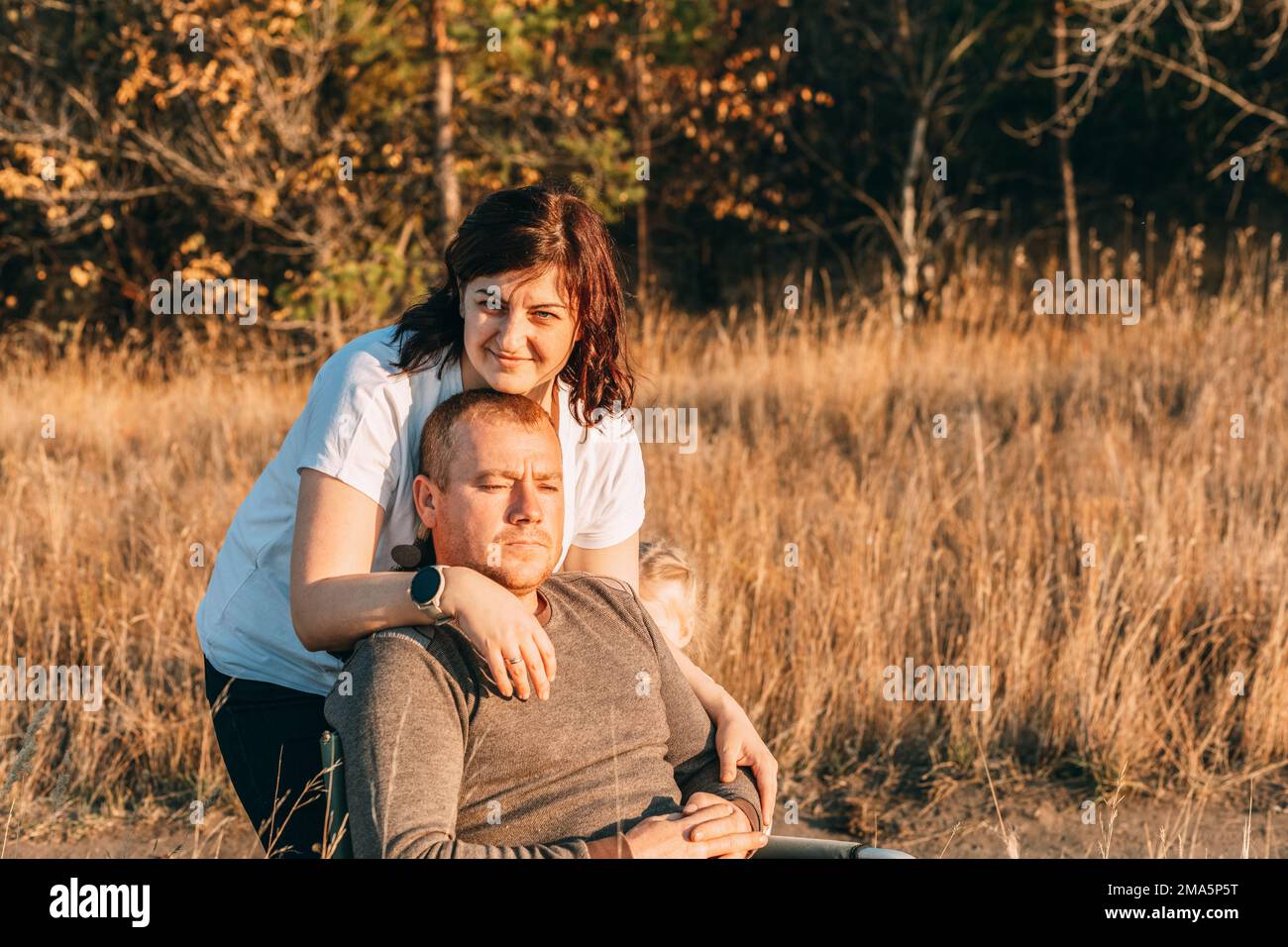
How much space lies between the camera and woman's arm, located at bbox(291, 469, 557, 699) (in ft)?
6.86

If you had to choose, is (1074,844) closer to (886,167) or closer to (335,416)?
(335,416)

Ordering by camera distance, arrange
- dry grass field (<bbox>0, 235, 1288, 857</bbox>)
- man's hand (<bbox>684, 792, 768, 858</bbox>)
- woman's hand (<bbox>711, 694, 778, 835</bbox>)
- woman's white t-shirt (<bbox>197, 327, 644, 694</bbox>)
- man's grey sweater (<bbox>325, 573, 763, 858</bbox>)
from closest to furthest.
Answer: man's grey sweater (<bbox>325, 573, 763, 858</bbox>) < man's hand (<bbox>684, 792, 768, 858</bbox>) < woman's white t-shirt (<bbox>197, 327, 644, 694</bbox>) < woman's hand (<bbox>711, 694, 778, 835</bbox>) < dry grass field (<bbox>0, 235, 1288, 857</bbox>)

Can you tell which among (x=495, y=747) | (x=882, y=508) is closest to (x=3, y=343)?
Result: (x=882, y=508)

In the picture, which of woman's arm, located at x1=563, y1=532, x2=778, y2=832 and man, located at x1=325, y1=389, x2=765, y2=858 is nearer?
man, located at x1=325, y1=389, x2=765, y2=858

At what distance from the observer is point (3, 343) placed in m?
12.7

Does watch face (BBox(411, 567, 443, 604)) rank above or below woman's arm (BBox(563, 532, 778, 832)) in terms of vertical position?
above

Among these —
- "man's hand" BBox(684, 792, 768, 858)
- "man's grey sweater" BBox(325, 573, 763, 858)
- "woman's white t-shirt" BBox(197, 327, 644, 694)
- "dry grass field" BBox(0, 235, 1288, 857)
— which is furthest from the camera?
"dry grass field" BBox(0, 235, 1288, 857)

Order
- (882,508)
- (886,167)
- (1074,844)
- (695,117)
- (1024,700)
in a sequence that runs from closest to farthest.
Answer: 1. (1074,844)
2. (1024,700)
3. (882,508)
4. (695,117)
5. (886,167)

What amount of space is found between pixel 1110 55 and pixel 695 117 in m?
5.10

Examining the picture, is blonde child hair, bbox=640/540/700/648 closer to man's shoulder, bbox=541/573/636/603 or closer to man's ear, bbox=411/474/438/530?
man's shoulder, bbox=541/573/636/603

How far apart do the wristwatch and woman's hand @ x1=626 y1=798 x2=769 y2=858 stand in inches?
18.8

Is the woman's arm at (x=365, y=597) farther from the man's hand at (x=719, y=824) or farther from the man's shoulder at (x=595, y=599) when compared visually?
the man's hand at (x=719, y=824)

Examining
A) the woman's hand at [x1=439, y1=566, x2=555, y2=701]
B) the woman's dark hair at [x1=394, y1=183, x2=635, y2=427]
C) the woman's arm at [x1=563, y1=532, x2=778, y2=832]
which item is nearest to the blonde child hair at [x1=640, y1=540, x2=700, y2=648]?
the woman's arm at [x1=563, y1=532, x2=778, y2=832]

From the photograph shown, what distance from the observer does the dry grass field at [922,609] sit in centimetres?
410
